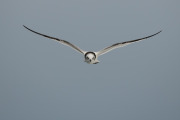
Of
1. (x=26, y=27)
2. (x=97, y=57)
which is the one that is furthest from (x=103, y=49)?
(x=26, y=27)

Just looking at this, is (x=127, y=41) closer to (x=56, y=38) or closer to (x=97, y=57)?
(x=97, y=57)

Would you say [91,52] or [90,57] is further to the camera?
[91,52]

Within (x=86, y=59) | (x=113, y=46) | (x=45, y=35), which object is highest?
(x=45, y=35)

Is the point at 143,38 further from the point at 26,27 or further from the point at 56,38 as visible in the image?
the point at 26,27

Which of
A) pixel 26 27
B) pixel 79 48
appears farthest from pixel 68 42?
pixel 26 27

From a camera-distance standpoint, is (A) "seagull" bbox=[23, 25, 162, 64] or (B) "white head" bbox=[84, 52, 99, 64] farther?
(A) "seagull" bbox=[23, 25, 162, 64]

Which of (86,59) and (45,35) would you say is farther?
(45,35)

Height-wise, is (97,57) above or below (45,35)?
below

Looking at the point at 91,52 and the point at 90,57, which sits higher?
the point at 91,52

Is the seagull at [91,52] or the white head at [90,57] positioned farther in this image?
the seagull at [91,52]
